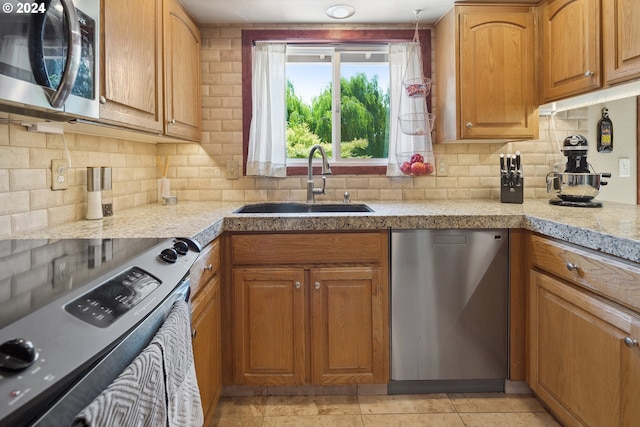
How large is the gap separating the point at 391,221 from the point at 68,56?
4.76ft

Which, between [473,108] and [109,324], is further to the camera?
[473,108]

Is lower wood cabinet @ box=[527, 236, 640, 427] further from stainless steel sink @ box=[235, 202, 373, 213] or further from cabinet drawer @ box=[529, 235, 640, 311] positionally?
stainless steel sink @ box=[235, 202, 373, 213]

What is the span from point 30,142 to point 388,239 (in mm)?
1580

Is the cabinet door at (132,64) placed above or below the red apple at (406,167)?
above

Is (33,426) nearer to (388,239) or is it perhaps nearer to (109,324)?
(109,324)

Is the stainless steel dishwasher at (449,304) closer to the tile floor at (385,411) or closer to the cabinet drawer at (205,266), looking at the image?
the tile floor at (385,411)

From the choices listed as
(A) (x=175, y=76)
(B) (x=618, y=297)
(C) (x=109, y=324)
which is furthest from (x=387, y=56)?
(C) (x=109, y=324)

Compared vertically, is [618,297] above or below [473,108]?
below

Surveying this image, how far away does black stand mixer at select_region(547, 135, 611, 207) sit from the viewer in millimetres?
2164

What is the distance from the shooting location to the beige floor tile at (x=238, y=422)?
188 centimetres

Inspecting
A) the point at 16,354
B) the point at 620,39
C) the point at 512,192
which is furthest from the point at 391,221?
the point at 16,354

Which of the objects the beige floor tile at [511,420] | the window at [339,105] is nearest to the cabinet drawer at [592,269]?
the beige floor tile at [511,420]

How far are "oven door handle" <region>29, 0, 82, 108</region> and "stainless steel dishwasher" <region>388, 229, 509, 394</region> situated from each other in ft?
4.83

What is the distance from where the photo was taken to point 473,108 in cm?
238
